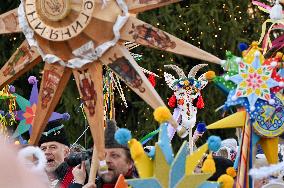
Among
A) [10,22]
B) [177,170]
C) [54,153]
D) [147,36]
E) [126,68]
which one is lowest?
[54,153]

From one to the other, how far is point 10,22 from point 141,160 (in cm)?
226

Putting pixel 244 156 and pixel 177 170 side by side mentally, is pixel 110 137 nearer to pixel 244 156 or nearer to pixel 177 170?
pixel 244 156

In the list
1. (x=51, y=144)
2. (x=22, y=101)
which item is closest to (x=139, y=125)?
(x=22, y=101)

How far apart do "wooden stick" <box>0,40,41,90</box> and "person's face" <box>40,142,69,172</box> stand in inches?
34.4

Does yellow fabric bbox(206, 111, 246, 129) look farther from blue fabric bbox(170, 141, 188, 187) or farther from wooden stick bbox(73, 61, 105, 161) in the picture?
blue fabric bbox(170, 141, 188, 187)

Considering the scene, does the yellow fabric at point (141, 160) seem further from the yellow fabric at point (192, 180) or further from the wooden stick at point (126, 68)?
the wooden stick at point (126, 68)

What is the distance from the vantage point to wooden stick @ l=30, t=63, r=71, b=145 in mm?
4727

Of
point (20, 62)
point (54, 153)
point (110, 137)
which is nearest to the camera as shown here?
point (110, 137)

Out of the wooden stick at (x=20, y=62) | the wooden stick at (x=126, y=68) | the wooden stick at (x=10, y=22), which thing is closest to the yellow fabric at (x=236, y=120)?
the wooden stick at (x=126, y=68)

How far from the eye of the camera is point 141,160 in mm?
3041

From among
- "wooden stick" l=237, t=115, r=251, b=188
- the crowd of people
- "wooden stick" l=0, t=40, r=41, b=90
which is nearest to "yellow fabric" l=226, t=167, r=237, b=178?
"wooden stick" l=237, t=115, r=251, b=188

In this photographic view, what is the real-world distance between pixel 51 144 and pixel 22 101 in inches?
37.4

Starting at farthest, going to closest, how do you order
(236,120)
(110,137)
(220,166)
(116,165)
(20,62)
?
(20,62) → (220,166) → (110,137) → (116,165) → (236,120)

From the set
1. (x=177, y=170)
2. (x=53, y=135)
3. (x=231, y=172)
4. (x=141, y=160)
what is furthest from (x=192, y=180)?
(x=53, y=135)
